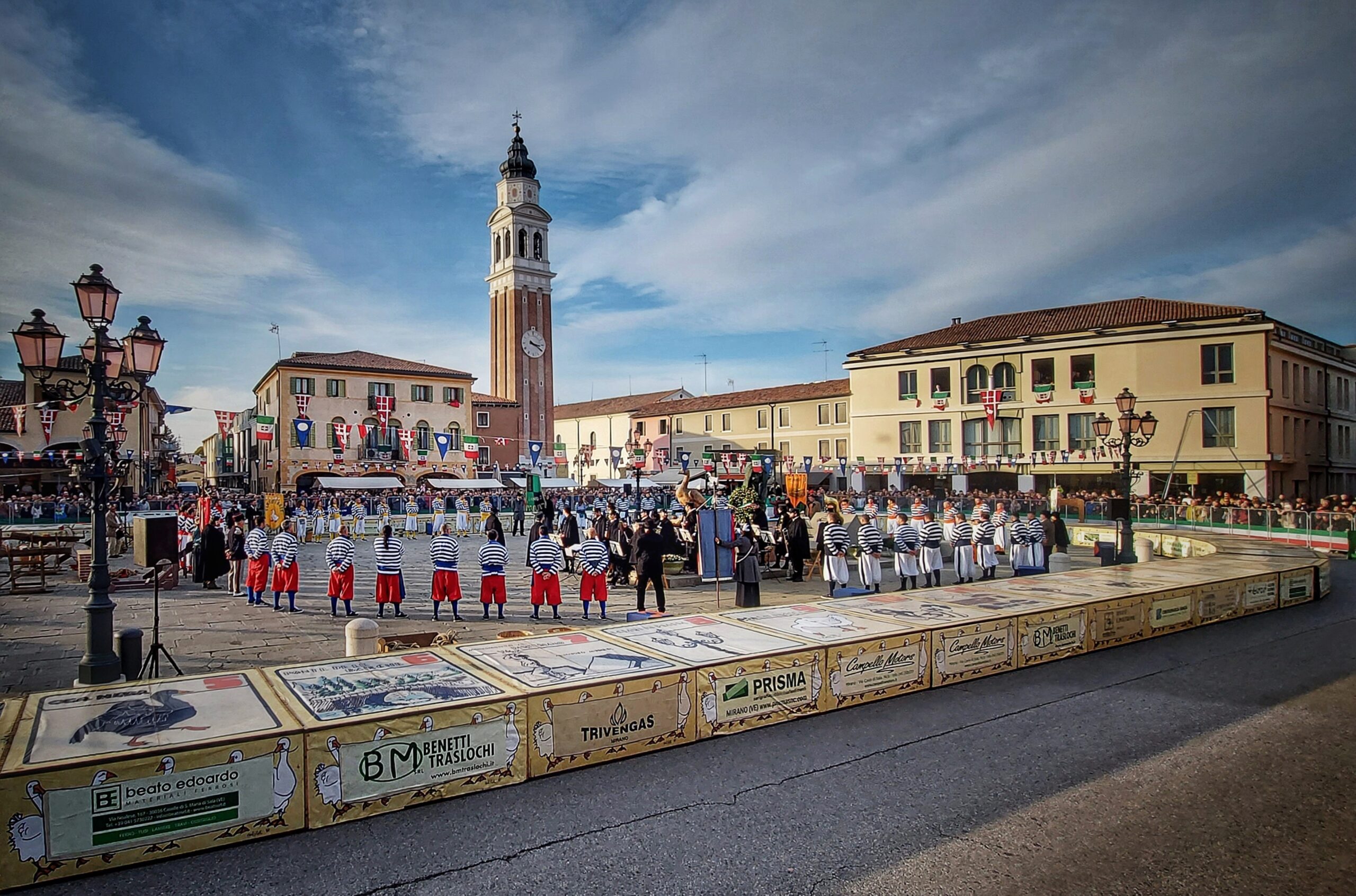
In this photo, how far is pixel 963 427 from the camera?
44875 mm

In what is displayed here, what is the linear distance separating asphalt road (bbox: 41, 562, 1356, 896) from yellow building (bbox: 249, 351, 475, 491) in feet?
153

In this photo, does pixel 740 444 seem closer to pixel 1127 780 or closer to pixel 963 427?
pixel 963 427

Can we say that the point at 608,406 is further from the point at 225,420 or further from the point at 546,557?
the point at 546,557

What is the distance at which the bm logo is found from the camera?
5.49m

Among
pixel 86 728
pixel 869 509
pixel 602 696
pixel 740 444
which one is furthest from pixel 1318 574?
pixel 740 444

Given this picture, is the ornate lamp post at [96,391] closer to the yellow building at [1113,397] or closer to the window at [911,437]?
the yellow building at [1113,397]

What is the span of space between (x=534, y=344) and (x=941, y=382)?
118 feet

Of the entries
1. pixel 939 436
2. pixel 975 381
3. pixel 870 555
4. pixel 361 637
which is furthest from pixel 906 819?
pixel 975 381

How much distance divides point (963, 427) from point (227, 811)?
44.7 meters

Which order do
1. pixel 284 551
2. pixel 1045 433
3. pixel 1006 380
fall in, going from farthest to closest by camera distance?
pixel 1006 380, pixel 1045 433, pixel 284 551

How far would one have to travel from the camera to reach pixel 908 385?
1871 inches

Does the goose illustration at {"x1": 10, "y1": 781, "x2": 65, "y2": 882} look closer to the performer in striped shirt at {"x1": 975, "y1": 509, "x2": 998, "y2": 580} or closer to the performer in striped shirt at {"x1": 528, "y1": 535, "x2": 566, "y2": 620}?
the performer in striped shirt at {"x1": 528, "y1": 535, "x2": 566, "y2": 620}

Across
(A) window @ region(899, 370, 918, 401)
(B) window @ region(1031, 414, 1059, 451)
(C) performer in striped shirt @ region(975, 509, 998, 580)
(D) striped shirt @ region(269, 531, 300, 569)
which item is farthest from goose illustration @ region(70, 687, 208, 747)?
(A) window @ region(899, 370, 918, 401)

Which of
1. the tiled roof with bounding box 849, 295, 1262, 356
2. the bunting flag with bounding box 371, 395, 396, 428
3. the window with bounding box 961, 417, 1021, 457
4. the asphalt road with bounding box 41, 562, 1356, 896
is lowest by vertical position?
the asphalt road with bounding box 41, 562, 1356, 896
